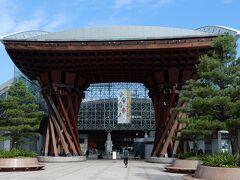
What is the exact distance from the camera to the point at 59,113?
4481cm

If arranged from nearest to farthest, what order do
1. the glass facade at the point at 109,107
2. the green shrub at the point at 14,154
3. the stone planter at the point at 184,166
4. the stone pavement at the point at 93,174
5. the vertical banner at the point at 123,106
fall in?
the stone pavement at the point at 93,174 → the stone planter at the point at 184,166 → the green shrub at the point at 14,154 → the vertical banner at the point at 123,106 → the glass facade at the point at 109,107

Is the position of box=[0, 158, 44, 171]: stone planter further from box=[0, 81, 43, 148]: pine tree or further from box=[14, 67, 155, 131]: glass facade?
box=[14, 67, 155, 131]: glass facade

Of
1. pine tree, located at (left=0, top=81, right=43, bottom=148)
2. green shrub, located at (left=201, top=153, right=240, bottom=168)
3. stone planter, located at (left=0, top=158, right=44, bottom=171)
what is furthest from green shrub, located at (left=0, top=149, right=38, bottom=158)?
green shrub, located at (left=201, top=153, right=240, bottom=168)

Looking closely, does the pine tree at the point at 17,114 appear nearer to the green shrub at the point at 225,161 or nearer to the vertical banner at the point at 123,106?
the green shrub at the point at 225,161

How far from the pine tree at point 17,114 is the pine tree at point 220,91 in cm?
1663

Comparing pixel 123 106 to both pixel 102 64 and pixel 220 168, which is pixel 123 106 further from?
pixel 220 168

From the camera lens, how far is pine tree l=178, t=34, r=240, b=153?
64.1 feet

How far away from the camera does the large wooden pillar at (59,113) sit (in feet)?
144

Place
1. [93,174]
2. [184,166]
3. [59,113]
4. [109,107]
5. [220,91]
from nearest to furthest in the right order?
[220,91], [93,174], [184,166], [59,113], [109,107]

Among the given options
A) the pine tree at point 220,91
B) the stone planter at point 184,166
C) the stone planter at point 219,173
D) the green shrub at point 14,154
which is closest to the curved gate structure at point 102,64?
the green shrub at point 14,154

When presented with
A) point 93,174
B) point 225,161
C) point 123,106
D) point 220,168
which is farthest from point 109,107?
point 220,168

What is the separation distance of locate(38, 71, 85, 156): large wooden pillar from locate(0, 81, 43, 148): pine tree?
798cm

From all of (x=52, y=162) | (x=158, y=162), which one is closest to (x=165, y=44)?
(x=158, y=162)

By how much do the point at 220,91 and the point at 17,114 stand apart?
743 inches
